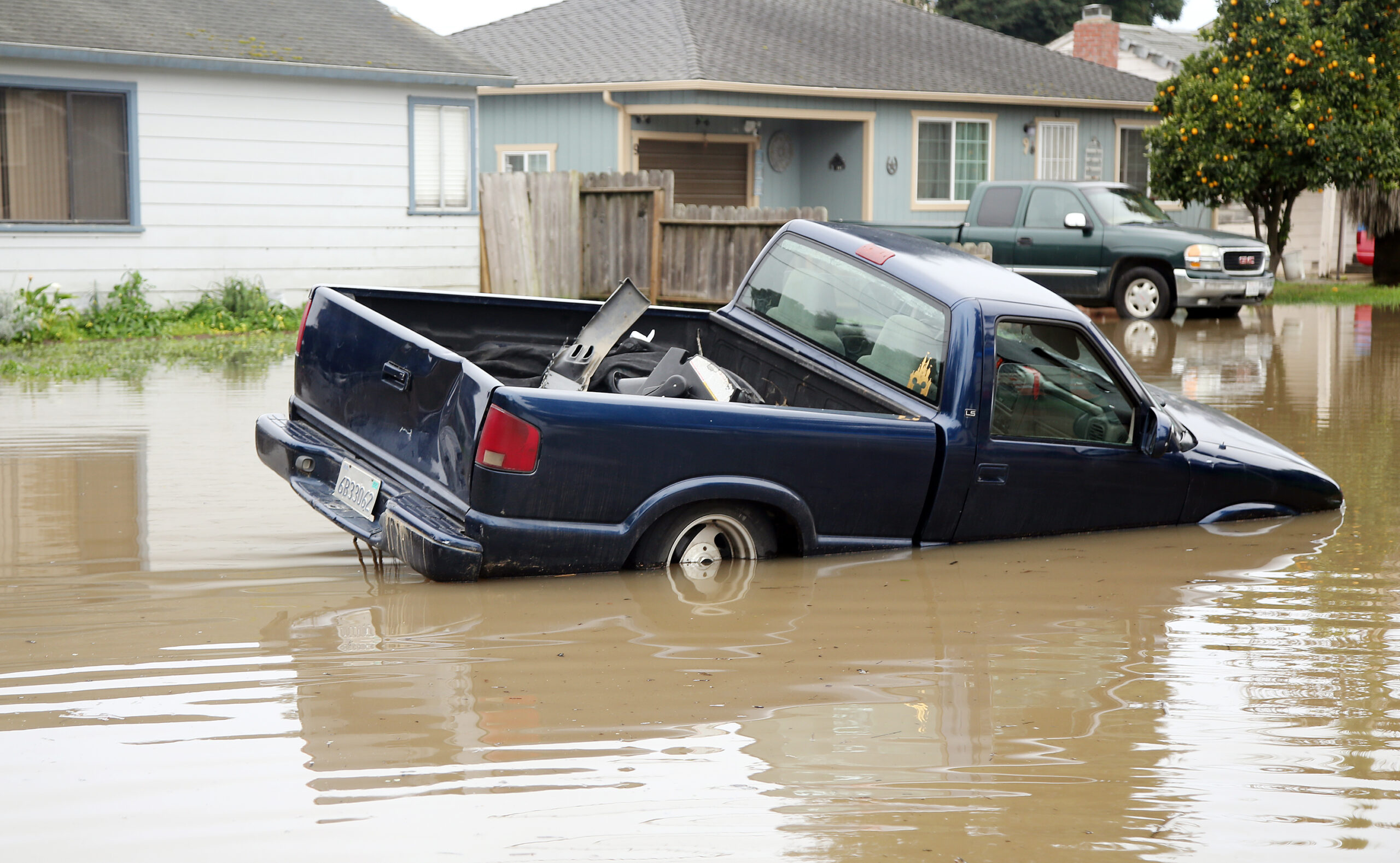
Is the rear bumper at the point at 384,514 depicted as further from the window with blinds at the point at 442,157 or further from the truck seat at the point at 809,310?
the window with blinds at the point at 442,157

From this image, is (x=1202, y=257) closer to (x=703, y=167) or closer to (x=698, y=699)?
(x=703, y=167)

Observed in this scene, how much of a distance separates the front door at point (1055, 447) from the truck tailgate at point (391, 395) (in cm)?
236

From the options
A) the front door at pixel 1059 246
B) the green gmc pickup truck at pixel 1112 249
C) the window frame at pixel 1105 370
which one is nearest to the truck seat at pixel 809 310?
the window frame at pixel 1105 370

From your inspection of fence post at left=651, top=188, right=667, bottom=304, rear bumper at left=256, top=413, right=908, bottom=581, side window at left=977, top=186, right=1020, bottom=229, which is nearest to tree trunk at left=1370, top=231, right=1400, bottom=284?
side window at left=977, top=186, right=1020, bottom=229

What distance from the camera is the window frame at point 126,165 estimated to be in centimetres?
1538

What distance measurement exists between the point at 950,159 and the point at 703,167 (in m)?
4.73

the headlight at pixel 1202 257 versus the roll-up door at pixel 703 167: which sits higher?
the roll-up door at pixel 703 167

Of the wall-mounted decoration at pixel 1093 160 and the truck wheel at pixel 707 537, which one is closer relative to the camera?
the truck wheel at pixel 707 537

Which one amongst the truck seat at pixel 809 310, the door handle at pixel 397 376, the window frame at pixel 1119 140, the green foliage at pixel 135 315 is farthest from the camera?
the window frame at pixel 1119 140

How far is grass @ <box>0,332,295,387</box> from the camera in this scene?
1259cm

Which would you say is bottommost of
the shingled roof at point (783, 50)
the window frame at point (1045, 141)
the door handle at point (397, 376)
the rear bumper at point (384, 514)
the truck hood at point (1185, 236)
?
the rear bumper at point (384, 514)

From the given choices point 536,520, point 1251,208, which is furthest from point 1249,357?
point 536,520

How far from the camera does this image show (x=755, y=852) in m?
3.48

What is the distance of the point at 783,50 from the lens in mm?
25125
